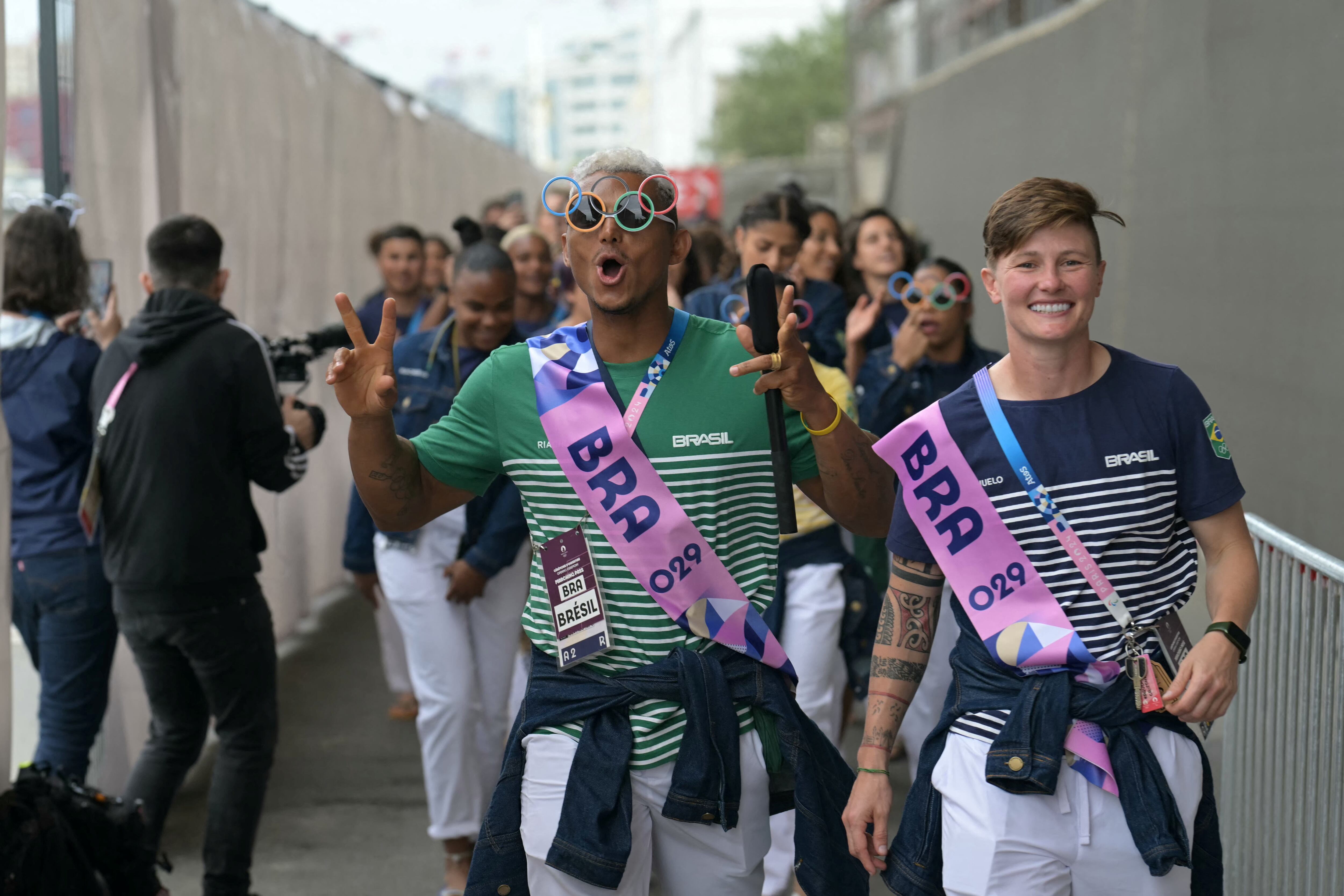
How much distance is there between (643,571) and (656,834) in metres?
0.53

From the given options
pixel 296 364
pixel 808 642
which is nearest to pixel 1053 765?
pixel 808 642

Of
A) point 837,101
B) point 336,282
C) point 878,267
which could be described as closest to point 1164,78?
point 878,267

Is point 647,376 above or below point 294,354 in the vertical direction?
below

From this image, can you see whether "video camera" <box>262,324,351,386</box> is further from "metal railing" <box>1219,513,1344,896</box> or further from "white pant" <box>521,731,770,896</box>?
"metal railing" <box>1219,513,1344,896</box>

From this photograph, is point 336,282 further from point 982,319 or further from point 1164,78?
point 982,319

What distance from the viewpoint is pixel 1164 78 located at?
8242 mm

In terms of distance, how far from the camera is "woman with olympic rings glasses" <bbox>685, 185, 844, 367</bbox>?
5520 millimetres

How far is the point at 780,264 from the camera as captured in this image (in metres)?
5.64

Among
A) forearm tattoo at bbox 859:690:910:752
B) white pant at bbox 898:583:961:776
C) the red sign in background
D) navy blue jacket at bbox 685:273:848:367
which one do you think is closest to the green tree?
the red sign in background

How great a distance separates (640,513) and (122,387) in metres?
2.24

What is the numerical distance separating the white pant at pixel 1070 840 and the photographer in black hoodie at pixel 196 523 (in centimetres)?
260

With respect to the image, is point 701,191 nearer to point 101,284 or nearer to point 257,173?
point 257,173

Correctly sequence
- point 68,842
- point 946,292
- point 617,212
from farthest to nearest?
point 946,292
point 68,842
point 617,212

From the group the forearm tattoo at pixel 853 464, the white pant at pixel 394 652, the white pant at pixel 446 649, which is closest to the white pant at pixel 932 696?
the white pant at pixel 446 649
